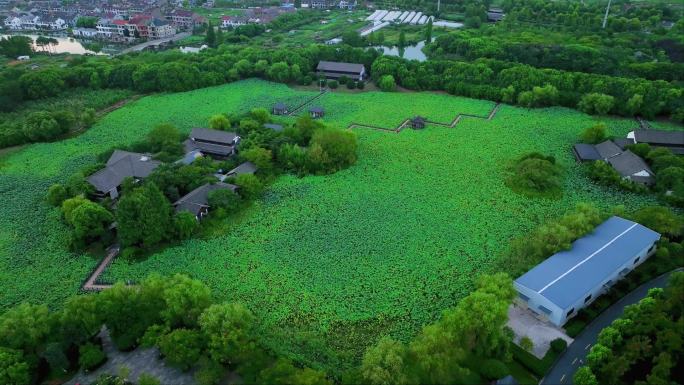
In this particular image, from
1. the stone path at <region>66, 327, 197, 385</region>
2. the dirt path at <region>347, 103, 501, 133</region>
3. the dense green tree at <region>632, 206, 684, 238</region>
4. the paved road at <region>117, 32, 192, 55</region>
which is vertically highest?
the paved road at <region>117, 32, 192, 55</region>

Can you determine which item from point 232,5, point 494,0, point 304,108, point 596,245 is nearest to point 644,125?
point 596,245

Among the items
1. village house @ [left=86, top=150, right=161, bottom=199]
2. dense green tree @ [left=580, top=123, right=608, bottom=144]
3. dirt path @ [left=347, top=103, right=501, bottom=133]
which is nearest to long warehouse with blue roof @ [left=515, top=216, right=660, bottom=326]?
dense green tree @ [left=580, top=123, right=608, bottom=144]

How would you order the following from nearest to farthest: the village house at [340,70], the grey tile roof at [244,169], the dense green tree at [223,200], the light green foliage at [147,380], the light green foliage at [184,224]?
the light green foliage at [147,380] < the light green foliage at [184,224] < the dense green tree at [223,200] < the grey tile roof at [244,169] < the village house at [340,70]

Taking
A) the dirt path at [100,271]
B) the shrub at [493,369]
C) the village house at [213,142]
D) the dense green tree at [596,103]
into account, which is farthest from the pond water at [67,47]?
the shrub at [493,369]

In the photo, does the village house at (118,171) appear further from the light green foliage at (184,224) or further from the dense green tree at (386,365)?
the dense green tree at (386,365)

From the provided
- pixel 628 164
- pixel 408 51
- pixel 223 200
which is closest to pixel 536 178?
pixel 628 164

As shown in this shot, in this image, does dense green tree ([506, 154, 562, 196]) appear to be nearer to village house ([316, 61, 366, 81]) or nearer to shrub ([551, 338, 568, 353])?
shrub ([551, 338, 568, 353])

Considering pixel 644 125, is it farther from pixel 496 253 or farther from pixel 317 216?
pixel 317 216
